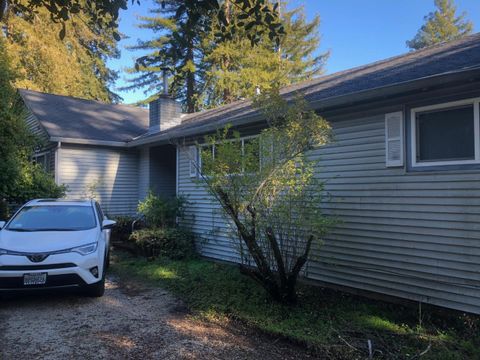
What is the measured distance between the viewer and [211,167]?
20.4 ft

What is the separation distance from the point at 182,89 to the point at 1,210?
19698mm

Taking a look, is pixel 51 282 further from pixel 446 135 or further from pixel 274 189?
pixel 446 135

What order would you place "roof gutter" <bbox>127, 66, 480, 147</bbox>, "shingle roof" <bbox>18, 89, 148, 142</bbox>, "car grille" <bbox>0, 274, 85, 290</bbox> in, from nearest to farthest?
"roof gutter" <bbox>127, 66, 480, 147</bbox>
"car grille" <bbox>0, 274, 85, 290</bbox>
"shingle roof" <bbox>18, 89, 148, 142</bbox>

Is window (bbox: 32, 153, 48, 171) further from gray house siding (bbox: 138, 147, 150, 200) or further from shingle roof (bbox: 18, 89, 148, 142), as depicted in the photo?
gray house siding (bbox: 138, 147, 150, 200)

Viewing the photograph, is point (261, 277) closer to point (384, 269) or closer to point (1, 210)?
point (384, 269)

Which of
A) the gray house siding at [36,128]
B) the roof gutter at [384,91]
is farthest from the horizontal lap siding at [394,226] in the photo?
the gray house siding at [36,128]

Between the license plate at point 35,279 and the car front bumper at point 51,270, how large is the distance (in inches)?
1.2

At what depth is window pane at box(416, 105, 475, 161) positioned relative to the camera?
18.8 feet

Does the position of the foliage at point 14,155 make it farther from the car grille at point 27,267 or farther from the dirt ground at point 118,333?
the car grille at point 27,267

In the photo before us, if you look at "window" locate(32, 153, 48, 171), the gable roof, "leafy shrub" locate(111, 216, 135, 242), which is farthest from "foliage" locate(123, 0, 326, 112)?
the gable roof

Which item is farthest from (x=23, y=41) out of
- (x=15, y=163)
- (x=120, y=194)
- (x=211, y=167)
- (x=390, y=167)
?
(x=390, y=167)

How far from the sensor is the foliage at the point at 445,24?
35.3 meters

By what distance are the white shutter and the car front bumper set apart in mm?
4920

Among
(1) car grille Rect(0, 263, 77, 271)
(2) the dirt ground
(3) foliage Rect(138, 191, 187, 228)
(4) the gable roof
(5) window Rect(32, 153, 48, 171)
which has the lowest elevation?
(2) the dirt ground
